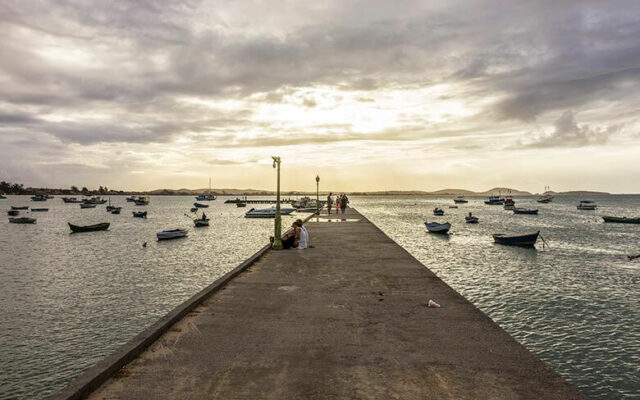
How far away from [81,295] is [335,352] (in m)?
16.7

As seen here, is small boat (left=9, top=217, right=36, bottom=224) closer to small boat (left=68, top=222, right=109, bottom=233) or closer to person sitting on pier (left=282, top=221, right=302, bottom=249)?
small boat (left=68, top=222, right=109, bottom=233)

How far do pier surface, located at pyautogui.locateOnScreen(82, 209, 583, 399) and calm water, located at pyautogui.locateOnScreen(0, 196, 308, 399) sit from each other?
4.51 meters

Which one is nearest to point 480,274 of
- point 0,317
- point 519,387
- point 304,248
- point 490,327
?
point 304,248

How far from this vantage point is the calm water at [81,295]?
11273mm

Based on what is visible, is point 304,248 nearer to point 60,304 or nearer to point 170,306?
point 170,306

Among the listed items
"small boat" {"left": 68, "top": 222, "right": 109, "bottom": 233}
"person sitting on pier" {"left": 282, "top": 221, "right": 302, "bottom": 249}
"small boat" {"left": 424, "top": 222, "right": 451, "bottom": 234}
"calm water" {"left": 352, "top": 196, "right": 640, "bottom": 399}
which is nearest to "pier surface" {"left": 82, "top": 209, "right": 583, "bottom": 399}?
"calm water" {"left": 352, "top": 196, "right": 640, "bottom": 399}

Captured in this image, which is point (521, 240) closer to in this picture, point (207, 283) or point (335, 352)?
point (207, 283)

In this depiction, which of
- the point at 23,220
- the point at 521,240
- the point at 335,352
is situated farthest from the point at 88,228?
the point at 335,352

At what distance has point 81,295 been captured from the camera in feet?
63.2

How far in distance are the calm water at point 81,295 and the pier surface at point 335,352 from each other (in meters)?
4.51

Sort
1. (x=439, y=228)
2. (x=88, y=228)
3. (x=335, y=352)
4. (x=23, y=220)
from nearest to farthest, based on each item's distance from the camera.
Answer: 1. (x=335, y=352)
2. (x=439, y=228)
3. (x=88, y=228)
4. (x=23, y=220)

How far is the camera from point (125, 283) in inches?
862

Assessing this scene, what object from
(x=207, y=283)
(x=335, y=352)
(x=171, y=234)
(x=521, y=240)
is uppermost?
(x=335, y=352)

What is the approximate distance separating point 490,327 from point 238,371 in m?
5.59
